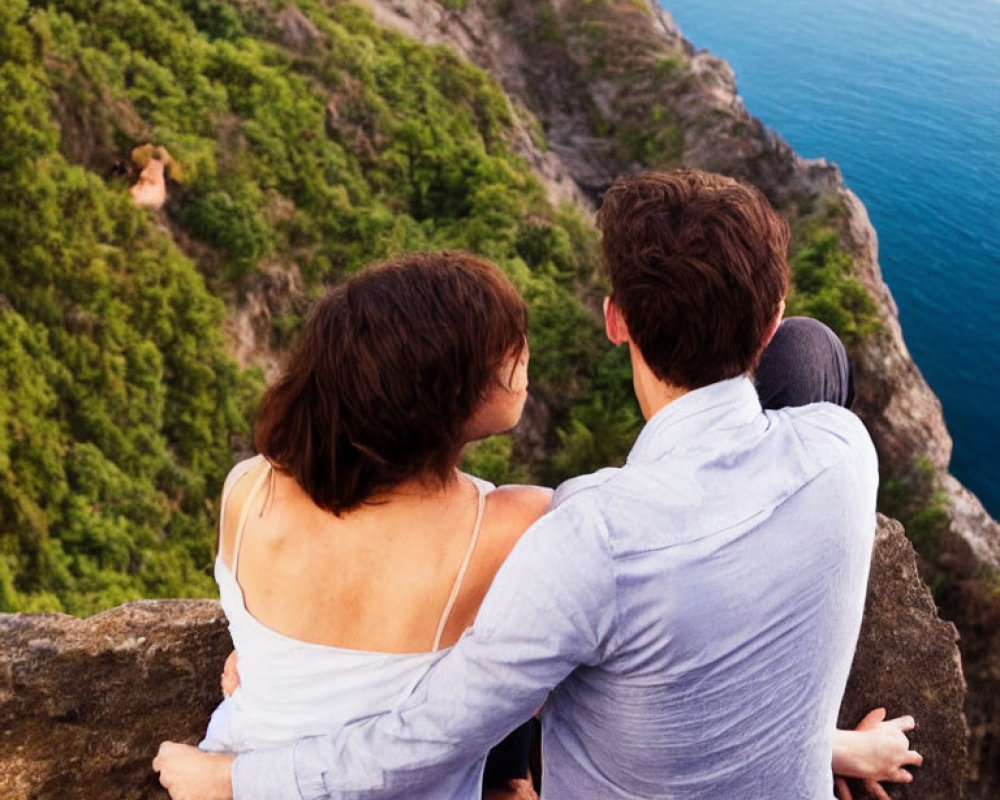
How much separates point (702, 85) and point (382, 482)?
2692 cm

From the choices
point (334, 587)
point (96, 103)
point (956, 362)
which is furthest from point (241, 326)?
point (956, 362)

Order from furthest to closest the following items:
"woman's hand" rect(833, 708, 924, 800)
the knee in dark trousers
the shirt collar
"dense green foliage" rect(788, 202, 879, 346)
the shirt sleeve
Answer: "dense green foliage" rect(788, 202, 879, 346) → "woman's hand" rect(833, 708, 924, 800) → the knee in dark trousers → the shirt collar → the shirt sleeve

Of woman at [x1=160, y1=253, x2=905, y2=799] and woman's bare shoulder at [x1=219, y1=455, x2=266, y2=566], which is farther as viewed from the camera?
woman's bare shoulder at [x1=219, y1=455, x2=266, y2=566]

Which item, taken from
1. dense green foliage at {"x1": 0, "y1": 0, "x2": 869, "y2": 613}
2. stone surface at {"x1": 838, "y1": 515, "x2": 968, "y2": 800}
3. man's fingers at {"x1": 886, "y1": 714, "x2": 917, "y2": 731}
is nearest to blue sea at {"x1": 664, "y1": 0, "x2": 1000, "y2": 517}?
dense green foliage at {"x1": 0, "y1": 0, "x2": 869, "y2": 613}

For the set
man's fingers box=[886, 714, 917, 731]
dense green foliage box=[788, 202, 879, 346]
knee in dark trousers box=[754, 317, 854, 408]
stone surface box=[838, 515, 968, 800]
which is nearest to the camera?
knee in dark trousers box=[754, 317, 854, 408]

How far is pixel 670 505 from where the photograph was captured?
4.61ft

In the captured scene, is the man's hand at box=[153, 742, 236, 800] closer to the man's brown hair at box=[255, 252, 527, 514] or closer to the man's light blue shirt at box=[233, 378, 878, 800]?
the man's light blue shirt at box=[233, 378, 878, 800]

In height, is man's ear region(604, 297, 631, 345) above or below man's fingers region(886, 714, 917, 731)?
above

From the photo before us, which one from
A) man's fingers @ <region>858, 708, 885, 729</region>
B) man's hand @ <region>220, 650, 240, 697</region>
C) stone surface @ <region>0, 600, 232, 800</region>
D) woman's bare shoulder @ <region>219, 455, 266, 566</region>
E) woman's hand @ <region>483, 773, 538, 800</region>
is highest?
woman's bare shoulder @ <region>219, 455, 266, 566</region>

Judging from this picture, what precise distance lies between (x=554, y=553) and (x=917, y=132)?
152 feet

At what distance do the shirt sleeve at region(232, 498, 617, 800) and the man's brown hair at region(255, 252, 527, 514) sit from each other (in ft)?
1.27

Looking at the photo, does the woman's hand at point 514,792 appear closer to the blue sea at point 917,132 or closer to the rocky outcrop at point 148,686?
the rocky outcrop at point 148,686

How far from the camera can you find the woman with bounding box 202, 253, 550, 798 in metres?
1.65

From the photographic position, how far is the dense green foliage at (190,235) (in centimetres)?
891
